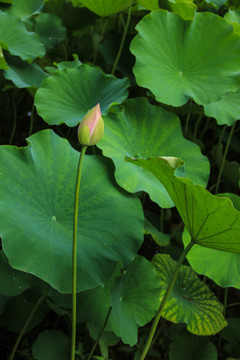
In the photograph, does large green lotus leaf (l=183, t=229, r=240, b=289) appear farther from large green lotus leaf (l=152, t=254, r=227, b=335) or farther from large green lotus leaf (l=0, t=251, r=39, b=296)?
large green lotus leaf (l=0, t=251, r=39, b=296)

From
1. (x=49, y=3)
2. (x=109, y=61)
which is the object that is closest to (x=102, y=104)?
(x=109, y=61)

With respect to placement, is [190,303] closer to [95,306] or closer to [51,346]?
[95,306]

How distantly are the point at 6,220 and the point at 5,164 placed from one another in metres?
0.17

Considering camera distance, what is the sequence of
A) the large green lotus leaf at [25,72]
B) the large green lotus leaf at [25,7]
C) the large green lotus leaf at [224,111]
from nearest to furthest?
the large green lotus leaf at [224,111] < the large green lotus leaf at [25,72] < the large green lotus leaf at [25,7]

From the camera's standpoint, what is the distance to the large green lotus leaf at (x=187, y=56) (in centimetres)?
141

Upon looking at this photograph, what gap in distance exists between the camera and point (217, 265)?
1.32 metres

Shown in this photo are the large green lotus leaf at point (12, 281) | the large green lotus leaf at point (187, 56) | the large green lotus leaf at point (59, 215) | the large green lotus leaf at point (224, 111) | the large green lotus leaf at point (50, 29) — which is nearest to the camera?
the large green lotus leaf at point (59, 215)

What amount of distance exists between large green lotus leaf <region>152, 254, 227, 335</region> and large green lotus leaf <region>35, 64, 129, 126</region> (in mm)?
567

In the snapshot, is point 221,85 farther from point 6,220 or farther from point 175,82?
point 6,220

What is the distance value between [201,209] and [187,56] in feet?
2.54

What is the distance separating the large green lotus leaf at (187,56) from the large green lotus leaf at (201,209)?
0.55m

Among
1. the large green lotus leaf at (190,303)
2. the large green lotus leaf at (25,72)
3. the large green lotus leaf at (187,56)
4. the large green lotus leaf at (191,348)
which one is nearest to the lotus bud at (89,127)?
the large green lotus leaf at (187,56)

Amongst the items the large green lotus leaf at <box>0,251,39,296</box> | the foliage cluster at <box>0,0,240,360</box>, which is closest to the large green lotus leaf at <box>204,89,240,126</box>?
the foliage cluster at <box>0,0,240,360</box>

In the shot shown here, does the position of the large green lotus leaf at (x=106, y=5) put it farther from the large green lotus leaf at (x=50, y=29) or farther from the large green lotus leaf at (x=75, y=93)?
the large green lotus leaf at (x=50, y=29)
